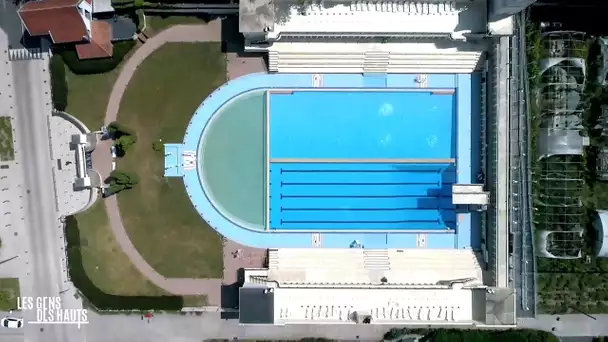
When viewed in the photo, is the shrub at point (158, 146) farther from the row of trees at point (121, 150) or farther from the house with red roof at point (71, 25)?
the house with red roof at point (71, 25)

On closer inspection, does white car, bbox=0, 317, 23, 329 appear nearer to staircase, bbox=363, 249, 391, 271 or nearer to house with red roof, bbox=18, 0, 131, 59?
house with red roof, bbox=18, 0, 131, 59

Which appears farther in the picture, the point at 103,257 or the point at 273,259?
the point at 103,257

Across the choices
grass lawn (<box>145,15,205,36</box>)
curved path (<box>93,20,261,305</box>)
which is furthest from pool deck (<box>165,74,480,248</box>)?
grass lawn (<box>145,15,205,36</box>)

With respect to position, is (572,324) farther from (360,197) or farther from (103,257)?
(103,257)

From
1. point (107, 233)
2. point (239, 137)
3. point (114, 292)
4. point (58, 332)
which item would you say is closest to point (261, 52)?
point (239, 137)

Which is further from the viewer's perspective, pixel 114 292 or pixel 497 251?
pixel 114 292

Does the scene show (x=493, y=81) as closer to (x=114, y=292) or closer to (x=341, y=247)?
(x=341, y=247)

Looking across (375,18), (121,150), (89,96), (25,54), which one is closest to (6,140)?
(25,54)
